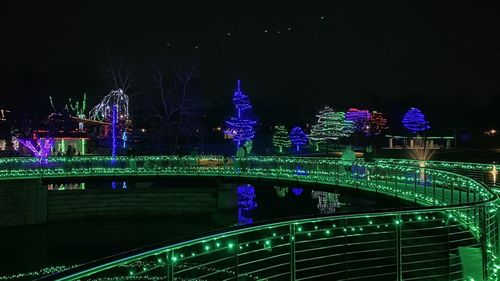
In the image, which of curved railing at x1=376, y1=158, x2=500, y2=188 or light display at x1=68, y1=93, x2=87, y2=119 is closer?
curved railing at x1=376, y1=158, x2=500, y2=188

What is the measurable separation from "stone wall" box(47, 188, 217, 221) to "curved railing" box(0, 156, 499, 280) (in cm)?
187

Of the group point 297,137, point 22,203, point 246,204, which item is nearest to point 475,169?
point 246,204

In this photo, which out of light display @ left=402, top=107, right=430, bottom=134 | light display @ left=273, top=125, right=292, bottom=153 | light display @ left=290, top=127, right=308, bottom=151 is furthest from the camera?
light display @ left=402, top=107, right=430, bottom=134

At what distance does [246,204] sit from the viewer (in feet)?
108

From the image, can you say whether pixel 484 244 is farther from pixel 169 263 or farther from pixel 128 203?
pixel 128 203

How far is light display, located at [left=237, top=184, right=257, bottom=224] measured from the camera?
28.1 m

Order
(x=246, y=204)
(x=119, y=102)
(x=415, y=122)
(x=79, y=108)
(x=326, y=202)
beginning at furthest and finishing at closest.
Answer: (x=415, y=122) → (x=79, y=108) → (x=119, y=102) → (x=246, y=204) → (x=326, y=202)

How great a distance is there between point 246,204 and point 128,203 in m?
7.43

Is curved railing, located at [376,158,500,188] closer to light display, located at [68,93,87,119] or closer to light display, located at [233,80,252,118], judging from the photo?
light display, located at [233,80,252,118]

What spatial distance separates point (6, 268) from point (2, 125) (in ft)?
94.7

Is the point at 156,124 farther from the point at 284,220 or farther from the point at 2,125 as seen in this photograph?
the point at 284,220

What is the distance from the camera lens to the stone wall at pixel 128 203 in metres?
29.1

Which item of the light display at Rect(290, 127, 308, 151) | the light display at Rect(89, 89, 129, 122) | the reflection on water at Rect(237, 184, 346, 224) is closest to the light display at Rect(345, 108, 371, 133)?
the light display at Rect(290, 127, 308, 151)

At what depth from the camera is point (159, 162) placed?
2955 cm
